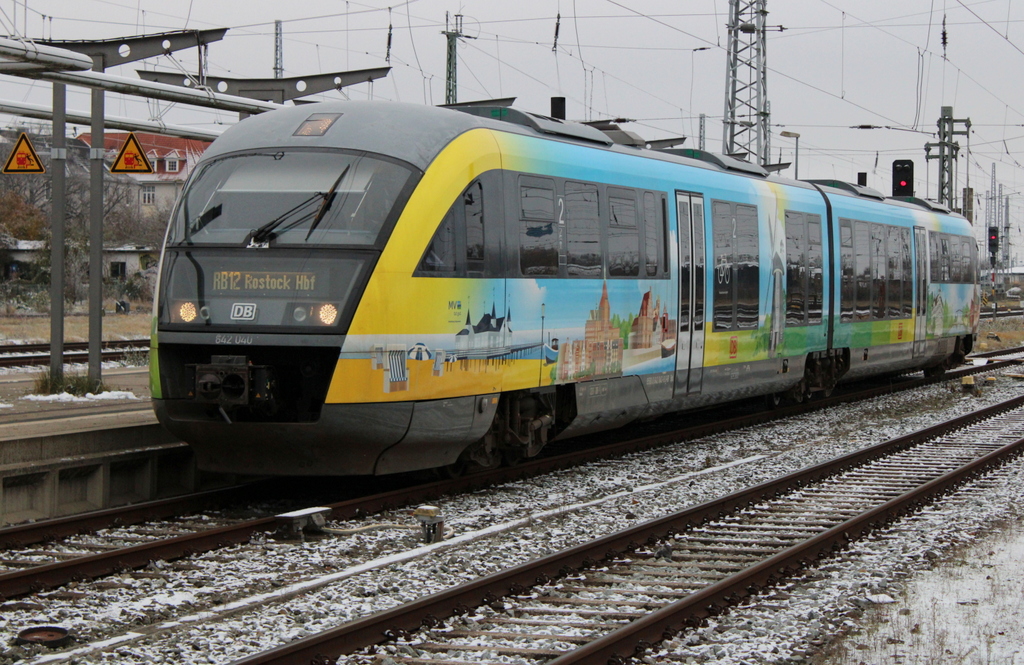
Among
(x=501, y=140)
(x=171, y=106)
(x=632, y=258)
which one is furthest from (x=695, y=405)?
(x=171, y=106)

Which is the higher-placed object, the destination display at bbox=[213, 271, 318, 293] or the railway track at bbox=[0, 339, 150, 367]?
the destination display at bbox=[213, 271, 318, 293]

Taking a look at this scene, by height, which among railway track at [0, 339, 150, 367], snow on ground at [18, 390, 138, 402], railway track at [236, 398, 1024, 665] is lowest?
railway track at [236, 398, 1024, 665]

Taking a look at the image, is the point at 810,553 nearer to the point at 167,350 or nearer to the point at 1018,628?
the point at 1018,628

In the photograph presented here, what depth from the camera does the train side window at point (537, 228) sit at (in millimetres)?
10469

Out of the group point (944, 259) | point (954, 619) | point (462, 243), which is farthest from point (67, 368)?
point (954, 619)

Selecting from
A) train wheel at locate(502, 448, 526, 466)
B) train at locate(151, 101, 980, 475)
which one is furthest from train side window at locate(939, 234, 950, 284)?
train wheel at locate(502, 448, 526, 466)

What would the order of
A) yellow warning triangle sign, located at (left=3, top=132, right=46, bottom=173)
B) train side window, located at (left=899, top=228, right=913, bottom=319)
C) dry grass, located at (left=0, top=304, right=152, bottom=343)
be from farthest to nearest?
dry grass, located at (left=0, top=304, right=152, bottom=343) → train side window, located at (left=899, top=228, right=913, bottom=319) → yellow warning triangle sign, located at (left=3, top=132, right=46, bottom=173)

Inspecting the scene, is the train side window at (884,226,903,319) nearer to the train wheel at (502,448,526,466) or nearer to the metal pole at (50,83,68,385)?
the train wheel at (502,448,526,466)

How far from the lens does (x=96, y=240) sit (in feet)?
47.8

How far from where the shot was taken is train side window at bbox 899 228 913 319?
65.8 feet

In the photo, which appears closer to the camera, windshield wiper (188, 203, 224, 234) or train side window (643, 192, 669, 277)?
windshield wiper (188, 203, 224, 234)

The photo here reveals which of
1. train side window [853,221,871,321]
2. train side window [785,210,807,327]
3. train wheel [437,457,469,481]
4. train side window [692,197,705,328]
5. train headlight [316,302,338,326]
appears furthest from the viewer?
train side window [853,221,871,321]

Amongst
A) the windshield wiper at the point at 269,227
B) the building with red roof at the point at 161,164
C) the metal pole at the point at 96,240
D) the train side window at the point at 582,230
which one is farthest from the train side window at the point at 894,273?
the building with red roof at the point at 161,164

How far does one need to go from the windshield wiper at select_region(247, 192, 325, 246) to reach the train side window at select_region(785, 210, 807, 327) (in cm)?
838
